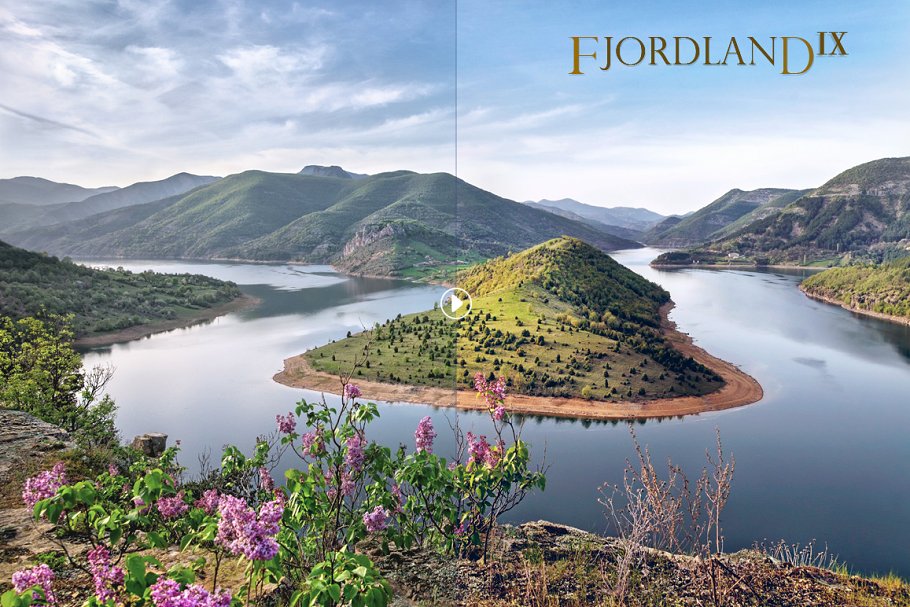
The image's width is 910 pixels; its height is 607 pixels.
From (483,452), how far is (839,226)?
10742 centimetres

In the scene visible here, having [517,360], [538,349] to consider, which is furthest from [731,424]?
[517,360]

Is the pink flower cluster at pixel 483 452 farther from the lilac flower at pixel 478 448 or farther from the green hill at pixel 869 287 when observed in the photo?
the green hill at pixel 869 287

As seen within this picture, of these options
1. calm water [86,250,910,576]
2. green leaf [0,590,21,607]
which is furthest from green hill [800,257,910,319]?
green leaf [0,590,21,607]

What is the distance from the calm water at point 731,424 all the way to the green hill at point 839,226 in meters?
60.6

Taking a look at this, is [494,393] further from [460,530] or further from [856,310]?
[856,310]

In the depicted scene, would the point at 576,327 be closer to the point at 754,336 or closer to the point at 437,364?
the point at 437,364

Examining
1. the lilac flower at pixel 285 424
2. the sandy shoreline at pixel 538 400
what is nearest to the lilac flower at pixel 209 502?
the lilac flower at pixel 285 424

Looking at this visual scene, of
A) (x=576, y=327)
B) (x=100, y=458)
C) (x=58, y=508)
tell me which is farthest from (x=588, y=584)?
(x=576, y=327)

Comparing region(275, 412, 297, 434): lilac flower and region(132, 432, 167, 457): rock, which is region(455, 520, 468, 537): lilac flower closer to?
region(275, 412, 297, 434): lilac flower

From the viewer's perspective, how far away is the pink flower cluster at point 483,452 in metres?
3.22

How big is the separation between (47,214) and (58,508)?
669 inches

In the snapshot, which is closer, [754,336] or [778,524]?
[778,524]

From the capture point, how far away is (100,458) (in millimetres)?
4723

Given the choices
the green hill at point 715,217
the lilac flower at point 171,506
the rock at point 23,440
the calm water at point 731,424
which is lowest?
the calm water at point 731,424
